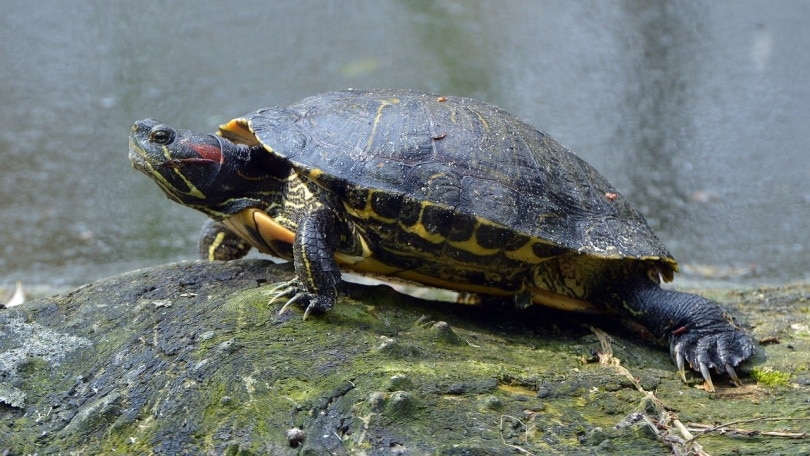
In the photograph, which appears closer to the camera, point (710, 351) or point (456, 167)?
point (710, 351)

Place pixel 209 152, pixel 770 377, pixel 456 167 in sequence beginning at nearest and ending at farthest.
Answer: pixel 770 377
pixel 456 167
pixel 209 152

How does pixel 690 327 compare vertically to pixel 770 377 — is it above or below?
above

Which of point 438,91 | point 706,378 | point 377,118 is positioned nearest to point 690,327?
point 706,378

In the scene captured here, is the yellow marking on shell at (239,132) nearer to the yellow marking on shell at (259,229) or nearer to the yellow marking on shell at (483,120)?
the yellow marking on shell at (259,229)

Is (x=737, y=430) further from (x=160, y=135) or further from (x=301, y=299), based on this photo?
(x=160, y=135)

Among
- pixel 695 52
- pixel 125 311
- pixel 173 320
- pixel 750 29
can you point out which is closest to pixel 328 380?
pixel 173 320

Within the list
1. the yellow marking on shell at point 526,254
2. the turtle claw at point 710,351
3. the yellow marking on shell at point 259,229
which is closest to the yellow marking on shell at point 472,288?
the yellow marking on shell at point 526,254
